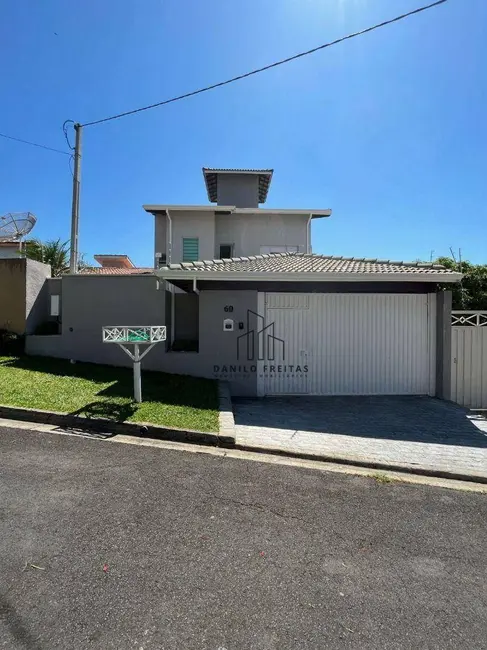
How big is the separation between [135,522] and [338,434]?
3.88 metres

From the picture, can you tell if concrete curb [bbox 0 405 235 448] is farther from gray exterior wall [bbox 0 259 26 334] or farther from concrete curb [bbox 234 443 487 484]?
gray exterior wall [bbox 0 259 26 334]

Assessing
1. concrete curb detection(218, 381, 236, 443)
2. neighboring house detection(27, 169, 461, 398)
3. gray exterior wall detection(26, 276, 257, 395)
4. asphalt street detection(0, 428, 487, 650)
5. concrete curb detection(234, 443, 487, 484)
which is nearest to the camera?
asphalt street detection(0, 428, 487, 650)

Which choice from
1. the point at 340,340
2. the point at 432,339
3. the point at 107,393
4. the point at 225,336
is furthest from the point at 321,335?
the point at 107,393

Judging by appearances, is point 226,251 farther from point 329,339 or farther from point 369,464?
point 369,464

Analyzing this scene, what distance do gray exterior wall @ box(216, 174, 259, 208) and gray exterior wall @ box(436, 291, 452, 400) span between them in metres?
10.9

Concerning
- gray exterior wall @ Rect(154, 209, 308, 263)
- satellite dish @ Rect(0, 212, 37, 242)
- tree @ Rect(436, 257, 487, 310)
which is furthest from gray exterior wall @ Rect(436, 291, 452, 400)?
satellite dish @ Rect(0, 212, 37, 242)

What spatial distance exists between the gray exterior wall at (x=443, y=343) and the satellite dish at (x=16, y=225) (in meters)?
15.5

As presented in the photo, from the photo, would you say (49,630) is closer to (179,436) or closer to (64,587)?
(64,587)

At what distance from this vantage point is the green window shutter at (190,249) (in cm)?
1594

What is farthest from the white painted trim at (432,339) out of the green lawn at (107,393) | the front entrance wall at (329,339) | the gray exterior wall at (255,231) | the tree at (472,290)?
the gray exterior wall at (255,231)

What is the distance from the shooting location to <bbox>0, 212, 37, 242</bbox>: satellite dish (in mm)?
15828

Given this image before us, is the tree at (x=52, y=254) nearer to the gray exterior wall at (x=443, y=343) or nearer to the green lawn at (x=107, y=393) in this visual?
the green lawn at (x=107, y=393)

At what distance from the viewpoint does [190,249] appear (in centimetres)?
1596

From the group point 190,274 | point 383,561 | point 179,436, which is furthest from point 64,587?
point 190,274
